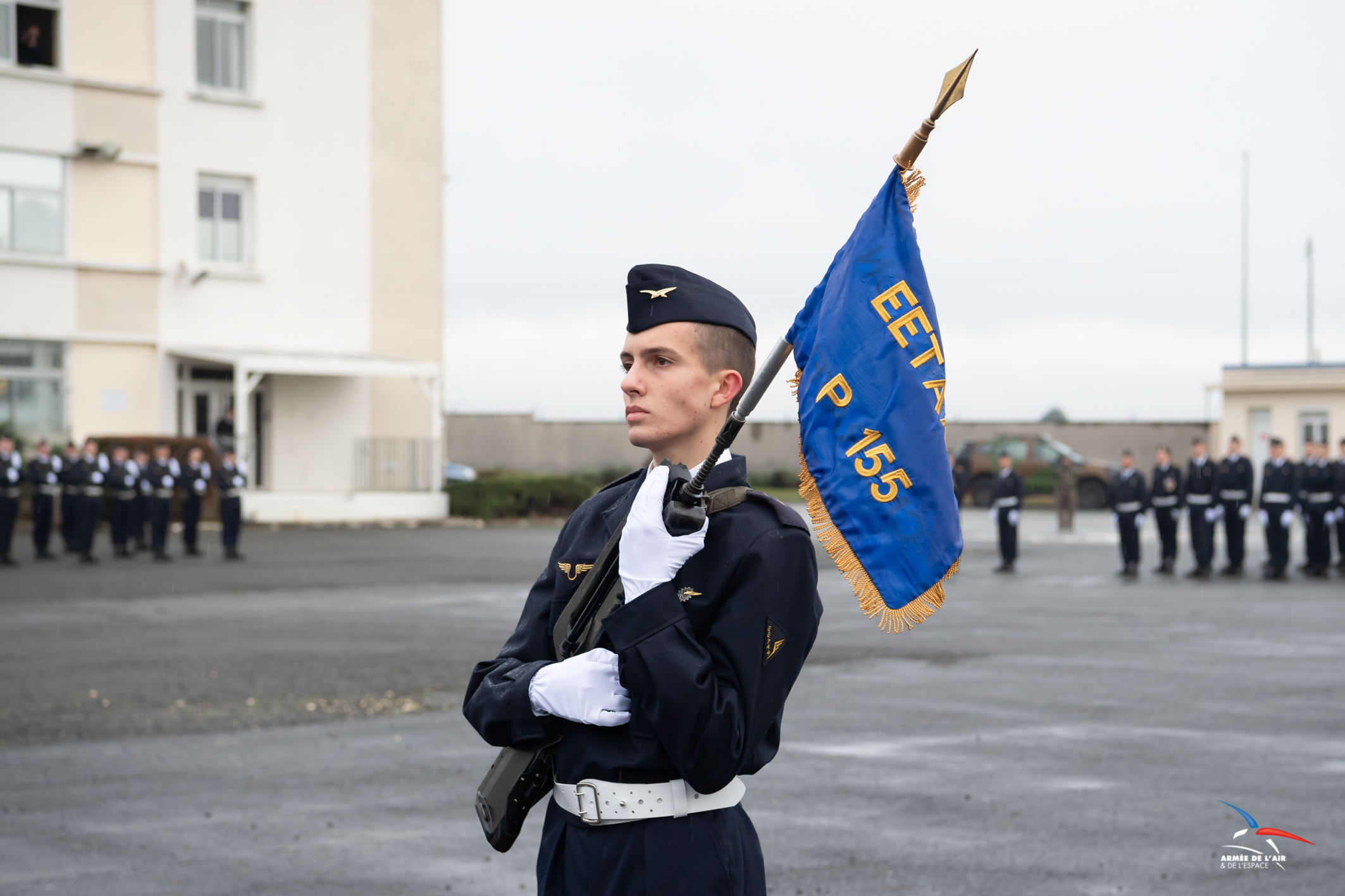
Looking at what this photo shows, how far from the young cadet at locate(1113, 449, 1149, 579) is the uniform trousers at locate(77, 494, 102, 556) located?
51.6 feet

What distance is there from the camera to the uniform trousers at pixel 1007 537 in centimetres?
2161

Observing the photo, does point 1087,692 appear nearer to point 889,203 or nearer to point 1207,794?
point 1207,794

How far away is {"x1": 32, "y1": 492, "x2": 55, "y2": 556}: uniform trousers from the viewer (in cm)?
2202

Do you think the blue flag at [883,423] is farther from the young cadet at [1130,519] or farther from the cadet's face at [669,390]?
the young cadet at [1130,519]

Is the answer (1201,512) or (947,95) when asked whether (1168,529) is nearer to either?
(1201,512)

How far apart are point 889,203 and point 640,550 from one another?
94 cm

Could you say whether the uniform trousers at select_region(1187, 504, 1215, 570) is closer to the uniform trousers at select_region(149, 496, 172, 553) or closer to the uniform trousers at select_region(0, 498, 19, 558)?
the uniform trousers at select_region(149, 496, 172, 553)

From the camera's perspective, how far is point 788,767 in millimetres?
7402

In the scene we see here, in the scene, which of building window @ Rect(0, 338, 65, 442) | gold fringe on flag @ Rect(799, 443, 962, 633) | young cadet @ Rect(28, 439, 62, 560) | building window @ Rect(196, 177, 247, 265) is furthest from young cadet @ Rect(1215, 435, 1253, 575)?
building window @ Rect(0, 338, 65, 442)

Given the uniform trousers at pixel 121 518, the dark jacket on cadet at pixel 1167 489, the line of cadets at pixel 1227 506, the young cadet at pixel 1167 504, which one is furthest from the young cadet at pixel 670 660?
the uniform trousers at pixel 121 518

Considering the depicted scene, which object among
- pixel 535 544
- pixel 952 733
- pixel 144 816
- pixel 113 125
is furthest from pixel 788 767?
pixel 113 125

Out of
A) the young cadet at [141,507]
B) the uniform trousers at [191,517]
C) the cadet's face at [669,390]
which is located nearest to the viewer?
the cadet's face at [669,390]

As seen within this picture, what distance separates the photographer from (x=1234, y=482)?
866 inches

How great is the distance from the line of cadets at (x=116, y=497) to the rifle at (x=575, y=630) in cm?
1964
